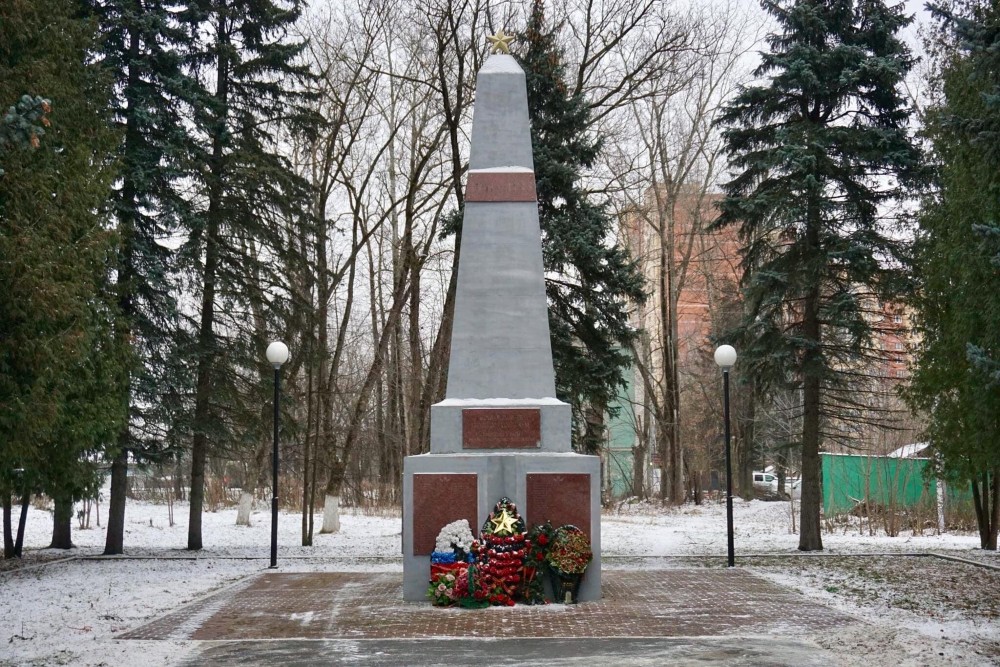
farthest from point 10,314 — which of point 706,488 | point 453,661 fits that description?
point 706,488

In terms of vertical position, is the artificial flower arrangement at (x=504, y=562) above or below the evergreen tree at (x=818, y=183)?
below

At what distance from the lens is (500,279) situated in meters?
13.4

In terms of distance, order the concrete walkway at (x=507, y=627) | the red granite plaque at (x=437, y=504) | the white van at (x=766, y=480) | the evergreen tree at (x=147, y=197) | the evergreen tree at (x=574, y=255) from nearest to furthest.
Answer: the concrete walkway at (x=507, y=627), the red granite plaque at (x=437, y=504), the evergreen tree at (x=147, y=197), the evergreen tree at (x=574, y=255), the white van at (x=766, y=480)

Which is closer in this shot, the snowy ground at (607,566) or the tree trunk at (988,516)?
the snowy ground at (607,566)

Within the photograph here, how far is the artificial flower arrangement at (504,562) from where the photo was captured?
1186cm

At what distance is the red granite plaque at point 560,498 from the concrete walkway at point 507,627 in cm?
108

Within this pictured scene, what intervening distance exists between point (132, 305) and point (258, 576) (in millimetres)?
5708

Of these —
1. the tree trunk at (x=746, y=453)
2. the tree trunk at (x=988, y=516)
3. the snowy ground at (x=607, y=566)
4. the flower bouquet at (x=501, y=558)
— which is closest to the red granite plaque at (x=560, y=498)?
the flower bouquet at (x=501, y=558)

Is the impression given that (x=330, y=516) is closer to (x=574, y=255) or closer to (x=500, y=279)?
(x=574, y=255)

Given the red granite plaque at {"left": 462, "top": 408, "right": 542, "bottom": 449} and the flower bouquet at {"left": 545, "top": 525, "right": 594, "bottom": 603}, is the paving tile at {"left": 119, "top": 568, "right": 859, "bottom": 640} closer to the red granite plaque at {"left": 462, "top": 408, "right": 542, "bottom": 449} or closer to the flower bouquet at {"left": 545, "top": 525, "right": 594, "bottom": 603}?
the flower bouquet at {"left": 545, "top": 525, "right": 594, "bottom": 603}

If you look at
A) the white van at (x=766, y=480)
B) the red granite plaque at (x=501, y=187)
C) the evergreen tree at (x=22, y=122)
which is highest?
the red granite plaque at (x=501, y=187)

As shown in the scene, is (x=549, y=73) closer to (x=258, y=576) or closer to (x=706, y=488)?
(x=258, y=576)

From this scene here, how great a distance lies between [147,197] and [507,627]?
11467 millimetres

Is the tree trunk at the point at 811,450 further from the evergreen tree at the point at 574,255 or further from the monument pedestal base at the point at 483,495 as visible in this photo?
the monument pedestal base at the point at 483,495
